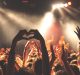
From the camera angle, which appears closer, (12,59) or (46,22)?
(12,59)

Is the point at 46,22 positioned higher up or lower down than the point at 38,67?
higher up

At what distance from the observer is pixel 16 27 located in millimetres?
13352

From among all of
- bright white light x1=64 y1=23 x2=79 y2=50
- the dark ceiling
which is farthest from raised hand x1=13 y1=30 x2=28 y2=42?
bright white light x1=64 y1=23 x2=79 y2=50

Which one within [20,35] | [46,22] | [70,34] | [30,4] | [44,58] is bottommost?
[44,58]

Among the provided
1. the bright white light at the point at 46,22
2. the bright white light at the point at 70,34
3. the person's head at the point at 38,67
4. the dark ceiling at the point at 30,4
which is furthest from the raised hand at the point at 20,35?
the bright white light at the point at 70,34

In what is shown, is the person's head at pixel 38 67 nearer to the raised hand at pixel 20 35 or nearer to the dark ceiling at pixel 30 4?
the raised hand at pixel 20 35

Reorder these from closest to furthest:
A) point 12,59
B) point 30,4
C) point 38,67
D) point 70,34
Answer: point 12,59 < point 38,67 < point 30,4 < point 70,34

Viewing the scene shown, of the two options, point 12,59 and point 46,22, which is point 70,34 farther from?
point 12,59

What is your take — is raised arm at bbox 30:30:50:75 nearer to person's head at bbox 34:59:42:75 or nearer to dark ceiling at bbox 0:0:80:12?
person's head at bbox 34:59:42:75

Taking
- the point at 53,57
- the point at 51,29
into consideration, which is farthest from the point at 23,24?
the point at 53,57

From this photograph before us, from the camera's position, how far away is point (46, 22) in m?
13.7

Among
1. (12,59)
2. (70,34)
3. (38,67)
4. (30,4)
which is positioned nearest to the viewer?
(12,59)

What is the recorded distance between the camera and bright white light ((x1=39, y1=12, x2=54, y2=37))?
43.6 feet

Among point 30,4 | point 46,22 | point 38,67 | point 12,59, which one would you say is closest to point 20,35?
point 12,59
